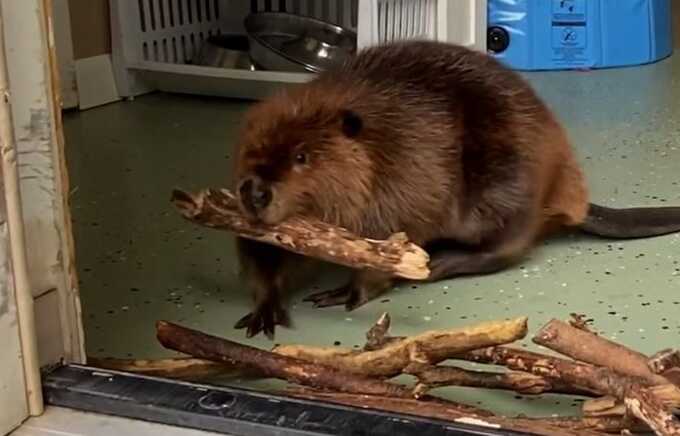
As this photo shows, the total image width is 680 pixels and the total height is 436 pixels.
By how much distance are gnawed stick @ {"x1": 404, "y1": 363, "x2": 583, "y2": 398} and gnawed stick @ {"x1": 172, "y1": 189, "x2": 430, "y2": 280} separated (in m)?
0.16

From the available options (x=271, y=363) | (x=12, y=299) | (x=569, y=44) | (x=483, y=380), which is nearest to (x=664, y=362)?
(x=483, y=380)

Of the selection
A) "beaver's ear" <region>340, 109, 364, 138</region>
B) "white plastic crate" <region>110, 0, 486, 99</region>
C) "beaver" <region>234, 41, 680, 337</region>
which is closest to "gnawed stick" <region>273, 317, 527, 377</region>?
"beaver" <region>234, 41, 680, 337</region>

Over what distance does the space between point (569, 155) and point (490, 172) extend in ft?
0.75

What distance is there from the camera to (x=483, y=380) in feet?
4.00

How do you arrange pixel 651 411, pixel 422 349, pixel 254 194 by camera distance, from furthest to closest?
pixel 254 194 → pixel 422 349 → pixel 651 411

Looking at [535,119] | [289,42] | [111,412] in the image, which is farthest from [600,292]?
[289,42]

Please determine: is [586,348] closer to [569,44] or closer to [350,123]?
[350,123]

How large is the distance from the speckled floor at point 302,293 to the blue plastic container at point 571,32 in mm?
859

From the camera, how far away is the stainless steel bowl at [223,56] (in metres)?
3.14

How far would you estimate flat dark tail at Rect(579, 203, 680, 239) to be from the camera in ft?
5.93

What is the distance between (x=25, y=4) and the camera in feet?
3.61

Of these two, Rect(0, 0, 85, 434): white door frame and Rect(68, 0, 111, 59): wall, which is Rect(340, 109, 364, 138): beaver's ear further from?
Rect(68, 0, 111, 59): wall

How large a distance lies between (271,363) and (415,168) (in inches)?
17.1

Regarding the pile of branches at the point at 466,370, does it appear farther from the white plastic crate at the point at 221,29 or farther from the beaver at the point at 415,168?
the white plastic crate at the point at 221,29
